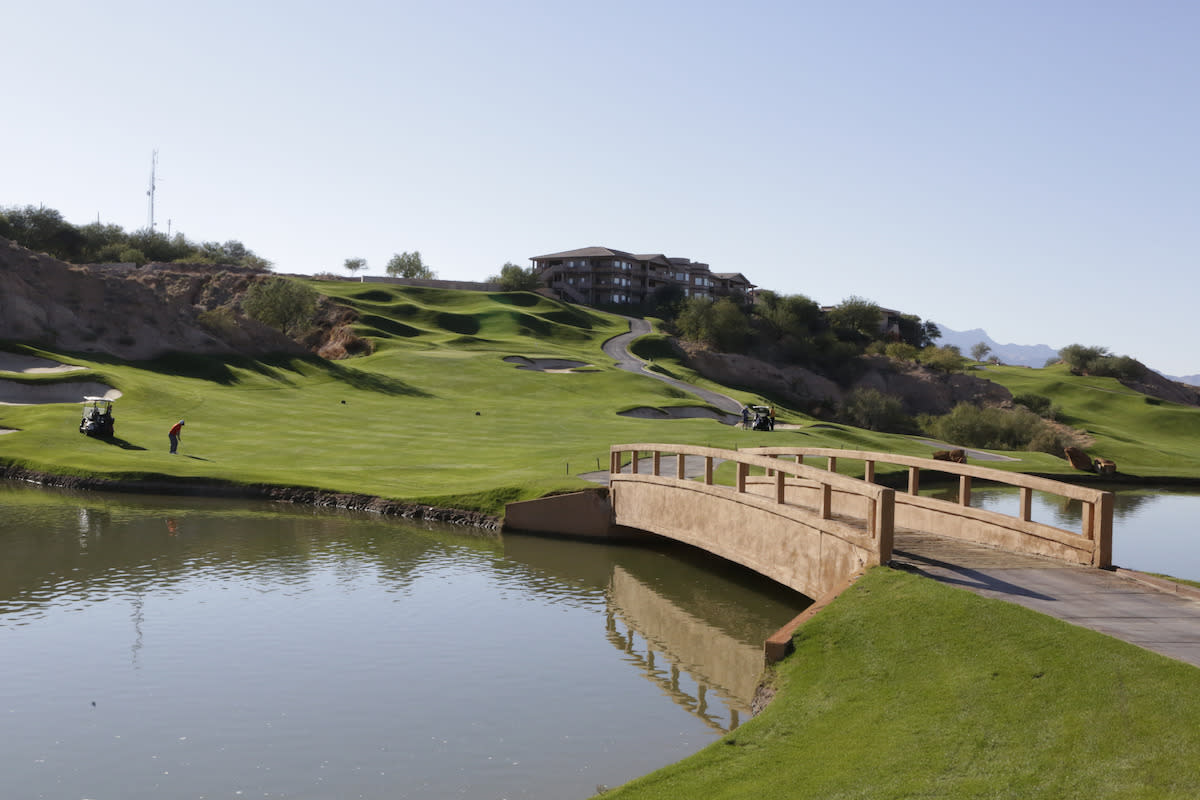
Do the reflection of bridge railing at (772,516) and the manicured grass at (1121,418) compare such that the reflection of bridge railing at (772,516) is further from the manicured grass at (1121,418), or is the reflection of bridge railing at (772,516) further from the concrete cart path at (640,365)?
the manicured grass at (1121,418)

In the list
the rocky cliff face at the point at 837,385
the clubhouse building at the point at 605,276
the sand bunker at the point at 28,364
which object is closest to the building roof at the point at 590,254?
the clubhouse building at the point at 605,276

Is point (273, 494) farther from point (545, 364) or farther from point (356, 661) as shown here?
point (545, 364)

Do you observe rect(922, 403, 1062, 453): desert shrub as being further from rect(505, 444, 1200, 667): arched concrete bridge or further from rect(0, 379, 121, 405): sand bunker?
rect(0, 379, 121, 405): sand bunker

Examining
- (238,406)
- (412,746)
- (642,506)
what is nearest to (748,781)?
(412,746)

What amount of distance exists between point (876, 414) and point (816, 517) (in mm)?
78590

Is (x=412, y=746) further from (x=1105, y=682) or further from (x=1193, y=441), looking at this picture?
(x=1193, y=441)

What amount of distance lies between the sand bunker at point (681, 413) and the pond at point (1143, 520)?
20.2 m

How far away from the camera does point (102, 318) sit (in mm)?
80875

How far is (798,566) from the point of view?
2330cm

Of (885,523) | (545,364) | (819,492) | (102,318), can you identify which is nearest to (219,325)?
(102,318)

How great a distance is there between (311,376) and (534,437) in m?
30.7

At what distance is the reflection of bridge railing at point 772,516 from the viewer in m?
20.5

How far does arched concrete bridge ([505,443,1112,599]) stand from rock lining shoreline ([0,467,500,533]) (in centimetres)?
362

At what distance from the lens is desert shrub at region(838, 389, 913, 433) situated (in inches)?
3880
